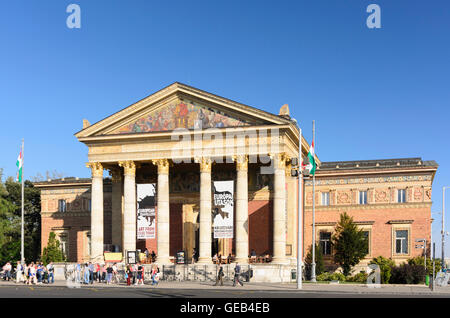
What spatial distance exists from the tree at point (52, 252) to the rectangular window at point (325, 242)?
90.9 ft

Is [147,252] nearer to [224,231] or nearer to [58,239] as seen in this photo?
[224,231]

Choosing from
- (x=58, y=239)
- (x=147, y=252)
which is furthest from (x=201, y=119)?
(x=58, y=239)

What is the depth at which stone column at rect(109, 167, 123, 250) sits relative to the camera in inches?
2216

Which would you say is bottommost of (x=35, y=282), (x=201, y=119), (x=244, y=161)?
(x=35, y=282)

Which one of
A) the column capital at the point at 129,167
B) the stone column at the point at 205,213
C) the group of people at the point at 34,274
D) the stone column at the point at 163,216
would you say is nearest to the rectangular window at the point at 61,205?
the column capital at the point at 129,167

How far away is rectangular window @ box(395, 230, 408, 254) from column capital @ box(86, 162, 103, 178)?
2898 cm

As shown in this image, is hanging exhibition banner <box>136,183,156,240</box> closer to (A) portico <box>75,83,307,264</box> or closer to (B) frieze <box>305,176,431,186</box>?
(A) portico <box>75,83,307,264</box>

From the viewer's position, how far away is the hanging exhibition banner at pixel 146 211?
50375 millimetres

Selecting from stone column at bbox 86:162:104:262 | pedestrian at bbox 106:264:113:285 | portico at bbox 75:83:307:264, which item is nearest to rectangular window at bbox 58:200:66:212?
portico at bbox 75:83:307:264

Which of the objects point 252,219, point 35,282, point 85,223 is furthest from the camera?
point 85,223

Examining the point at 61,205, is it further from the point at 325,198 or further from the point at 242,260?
the point at 325,198

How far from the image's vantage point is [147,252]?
181ft

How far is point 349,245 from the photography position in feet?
176
